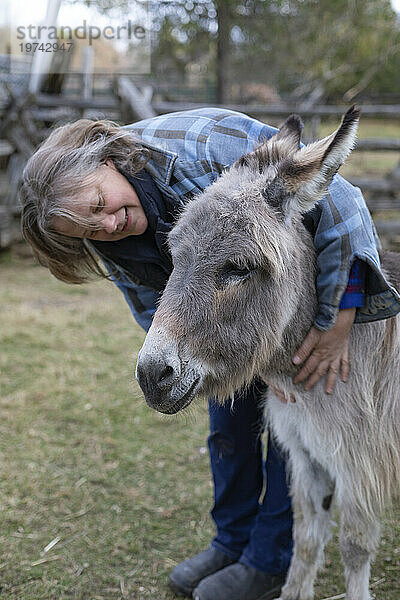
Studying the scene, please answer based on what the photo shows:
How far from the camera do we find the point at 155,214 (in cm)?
225

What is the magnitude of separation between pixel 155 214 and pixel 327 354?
0.83 metres

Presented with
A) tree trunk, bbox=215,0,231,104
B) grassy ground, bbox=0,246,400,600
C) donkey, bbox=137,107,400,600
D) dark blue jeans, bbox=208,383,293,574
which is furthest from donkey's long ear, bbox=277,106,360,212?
tree trunk, bbox=215,0,231,104

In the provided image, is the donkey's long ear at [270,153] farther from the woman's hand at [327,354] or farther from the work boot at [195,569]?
the work boot at [195,569]

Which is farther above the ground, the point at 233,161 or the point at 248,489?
the point at 233,161

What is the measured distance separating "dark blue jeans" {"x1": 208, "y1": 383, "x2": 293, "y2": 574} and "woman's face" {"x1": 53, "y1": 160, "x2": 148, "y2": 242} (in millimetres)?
967

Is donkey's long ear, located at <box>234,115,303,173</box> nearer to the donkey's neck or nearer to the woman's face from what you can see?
the donkey's neck

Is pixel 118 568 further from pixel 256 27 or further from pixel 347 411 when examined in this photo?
pixel 256 27

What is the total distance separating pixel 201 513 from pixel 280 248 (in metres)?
2.00

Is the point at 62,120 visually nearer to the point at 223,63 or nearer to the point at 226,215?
the point at 223,63

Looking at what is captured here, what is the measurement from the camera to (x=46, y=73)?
943 cm

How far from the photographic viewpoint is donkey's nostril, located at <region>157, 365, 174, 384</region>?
1.75m

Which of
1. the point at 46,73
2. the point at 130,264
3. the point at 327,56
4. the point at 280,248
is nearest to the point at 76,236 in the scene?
the point at 130,264

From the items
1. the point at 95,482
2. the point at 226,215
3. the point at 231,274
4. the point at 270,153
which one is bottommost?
the point at 95,482

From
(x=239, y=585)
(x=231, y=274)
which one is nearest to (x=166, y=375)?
(x=231, y=274)
